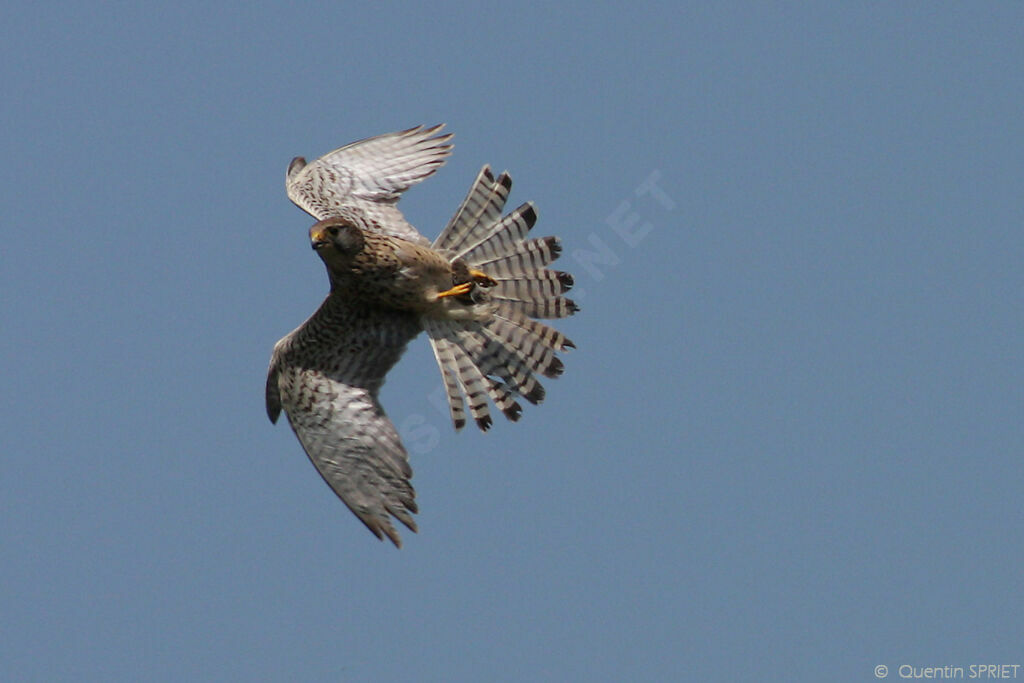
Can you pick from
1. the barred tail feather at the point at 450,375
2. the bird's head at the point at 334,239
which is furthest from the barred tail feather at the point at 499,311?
the bird's head at the point at 334,239

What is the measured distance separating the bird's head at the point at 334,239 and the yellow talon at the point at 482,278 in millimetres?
901

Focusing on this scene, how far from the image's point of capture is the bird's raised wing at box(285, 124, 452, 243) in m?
13.2

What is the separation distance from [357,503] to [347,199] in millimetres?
2731

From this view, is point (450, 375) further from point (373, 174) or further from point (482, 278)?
point (373, 174)

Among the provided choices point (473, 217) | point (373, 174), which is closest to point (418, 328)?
point (473, 217)

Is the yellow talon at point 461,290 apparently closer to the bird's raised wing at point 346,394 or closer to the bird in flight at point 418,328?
the bird in flight at point 418,328

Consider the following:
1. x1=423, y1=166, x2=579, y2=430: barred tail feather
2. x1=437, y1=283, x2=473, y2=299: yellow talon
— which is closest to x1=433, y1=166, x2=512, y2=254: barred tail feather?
x1=423, y1=166, x2=579, y2=430: barred tail feather

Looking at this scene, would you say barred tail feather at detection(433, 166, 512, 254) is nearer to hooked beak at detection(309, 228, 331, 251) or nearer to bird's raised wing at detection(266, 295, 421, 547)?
bird's raised wing at detection(266, 295, 421, 547)

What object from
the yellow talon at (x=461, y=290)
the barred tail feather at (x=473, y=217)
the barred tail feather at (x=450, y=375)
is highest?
the barred tail feather at (x=473, y=217)

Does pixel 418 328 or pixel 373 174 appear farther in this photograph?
pixel 373 174

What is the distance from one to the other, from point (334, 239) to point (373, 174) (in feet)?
6.24

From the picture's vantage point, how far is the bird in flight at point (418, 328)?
1208 cm

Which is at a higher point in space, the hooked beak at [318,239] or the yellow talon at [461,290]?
the hooked beak at [318,239]

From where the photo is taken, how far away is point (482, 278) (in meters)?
12.4
